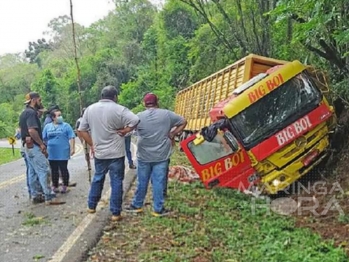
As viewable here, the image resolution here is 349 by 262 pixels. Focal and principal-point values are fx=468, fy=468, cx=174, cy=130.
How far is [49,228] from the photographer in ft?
20.1

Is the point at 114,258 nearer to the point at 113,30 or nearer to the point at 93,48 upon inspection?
the point at 113,30

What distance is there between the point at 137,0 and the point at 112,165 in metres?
43.7

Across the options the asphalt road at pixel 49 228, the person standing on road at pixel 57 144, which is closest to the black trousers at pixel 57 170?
the person standing on road at pixel 57 144

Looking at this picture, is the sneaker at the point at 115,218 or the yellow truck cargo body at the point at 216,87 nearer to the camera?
the sneaker at the point at 115,218

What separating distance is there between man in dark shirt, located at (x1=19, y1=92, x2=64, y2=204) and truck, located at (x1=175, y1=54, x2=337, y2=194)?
2.55 m

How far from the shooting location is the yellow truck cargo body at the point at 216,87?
10172mm

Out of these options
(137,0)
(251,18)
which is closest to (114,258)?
(251,18)

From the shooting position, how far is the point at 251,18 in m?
16.5

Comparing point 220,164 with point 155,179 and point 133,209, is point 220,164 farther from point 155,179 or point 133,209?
point 133,209

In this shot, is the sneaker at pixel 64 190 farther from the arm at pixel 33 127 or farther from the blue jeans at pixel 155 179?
the blue jeans at pixel 155 179

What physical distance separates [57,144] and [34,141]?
1.15m

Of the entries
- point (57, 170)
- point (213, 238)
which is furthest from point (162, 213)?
point (57, 170)

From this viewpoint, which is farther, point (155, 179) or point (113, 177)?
point (155, 179)

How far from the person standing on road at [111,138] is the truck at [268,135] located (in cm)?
184
